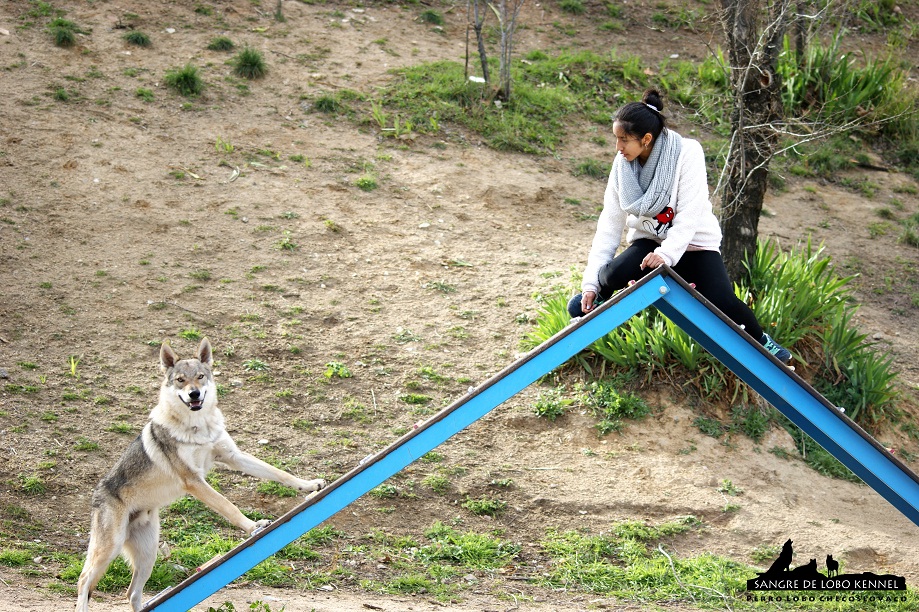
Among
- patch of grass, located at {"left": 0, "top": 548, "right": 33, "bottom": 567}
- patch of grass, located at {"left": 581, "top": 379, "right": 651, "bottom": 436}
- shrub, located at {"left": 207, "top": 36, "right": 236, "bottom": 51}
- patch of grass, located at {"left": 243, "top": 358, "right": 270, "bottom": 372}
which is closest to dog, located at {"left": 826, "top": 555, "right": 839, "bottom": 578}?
patch of grass, located at {"left": 581, "top": 379, "right": 651, "bottom": 436}

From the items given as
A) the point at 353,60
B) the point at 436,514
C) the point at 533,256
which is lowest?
the point at 436,514

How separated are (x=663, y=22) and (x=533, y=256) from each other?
714 cm

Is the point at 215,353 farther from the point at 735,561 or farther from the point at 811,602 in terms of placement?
the point at 811,602

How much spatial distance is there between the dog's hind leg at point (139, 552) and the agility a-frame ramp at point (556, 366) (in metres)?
0.79

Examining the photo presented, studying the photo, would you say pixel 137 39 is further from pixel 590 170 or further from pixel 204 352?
pixel 204 352

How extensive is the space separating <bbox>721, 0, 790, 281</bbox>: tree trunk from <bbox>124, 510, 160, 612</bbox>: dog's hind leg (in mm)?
5509

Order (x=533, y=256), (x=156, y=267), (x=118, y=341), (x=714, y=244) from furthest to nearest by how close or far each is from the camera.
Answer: (x=533, y=256), (x=156, y=267), (x=118, y=341), (x=714, y=244)

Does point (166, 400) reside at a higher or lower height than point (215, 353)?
higher

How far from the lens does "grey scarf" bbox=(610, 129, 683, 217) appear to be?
17.2 ft

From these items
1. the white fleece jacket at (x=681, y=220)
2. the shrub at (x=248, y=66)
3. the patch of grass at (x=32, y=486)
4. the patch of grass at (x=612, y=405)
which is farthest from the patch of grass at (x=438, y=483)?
the shrub at (x=248, y=66)

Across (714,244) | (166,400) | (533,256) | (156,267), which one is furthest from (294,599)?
(533,256)

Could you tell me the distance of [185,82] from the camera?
1169 cm

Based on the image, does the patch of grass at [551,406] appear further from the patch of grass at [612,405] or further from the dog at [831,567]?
the dog at [831,567]

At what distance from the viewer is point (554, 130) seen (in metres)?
12.5
